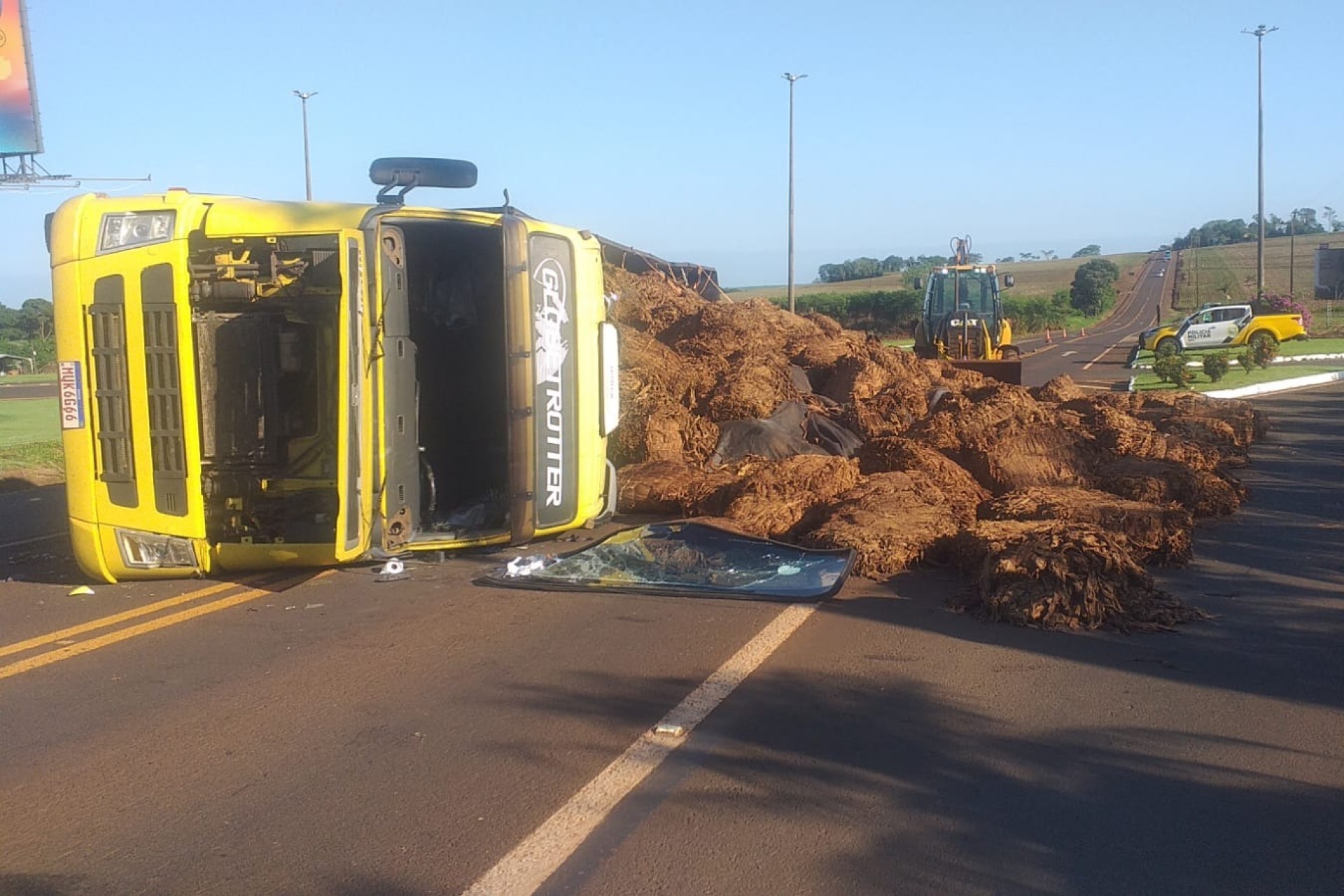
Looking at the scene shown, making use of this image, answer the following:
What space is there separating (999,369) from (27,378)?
38734mm

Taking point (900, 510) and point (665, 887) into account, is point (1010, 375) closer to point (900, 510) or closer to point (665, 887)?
point (900, 510)

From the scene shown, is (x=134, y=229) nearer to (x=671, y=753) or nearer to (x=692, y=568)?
(x=692, y=568)

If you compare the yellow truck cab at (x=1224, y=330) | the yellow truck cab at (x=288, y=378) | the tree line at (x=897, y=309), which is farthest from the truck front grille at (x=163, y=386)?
the tree line at (x=897, y=309)

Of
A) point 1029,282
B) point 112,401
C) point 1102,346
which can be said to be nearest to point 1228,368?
point 1102,346

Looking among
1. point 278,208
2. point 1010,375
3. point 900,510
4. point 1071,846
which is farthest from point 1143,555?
point 1010,375

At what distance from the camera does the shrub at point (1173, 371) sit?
904 inches

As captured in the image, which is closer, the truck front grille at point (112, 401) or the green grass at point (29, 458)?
the truck front grille at point (112, 401)

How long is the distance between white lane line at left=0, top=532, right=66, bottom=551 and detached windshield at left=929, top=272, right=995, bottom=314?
58.5ft

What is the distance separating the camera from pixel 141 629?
6.75 meters

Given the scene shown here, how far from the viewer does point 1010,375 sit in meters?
19.8

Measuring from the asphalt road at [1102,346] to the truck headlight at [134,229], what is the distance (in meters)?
21.3

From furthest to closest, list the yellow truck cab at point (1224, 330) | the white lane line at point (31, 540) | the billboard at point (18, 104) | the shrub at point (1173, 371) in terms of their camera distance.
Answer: the yellow truck cab at point (1224, 330) < the billboard at point (18, 104) < the shrub at point (1173, 371) < the white lane line at point (31, 540)

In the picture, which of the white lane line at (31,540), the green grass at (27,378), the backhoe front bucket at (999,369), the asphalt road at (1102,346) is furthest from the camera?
the green grass at (27,378)

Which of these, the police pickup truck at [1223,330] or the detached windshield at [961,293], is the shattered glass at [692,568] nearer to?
the detached windshield at [961,293]
